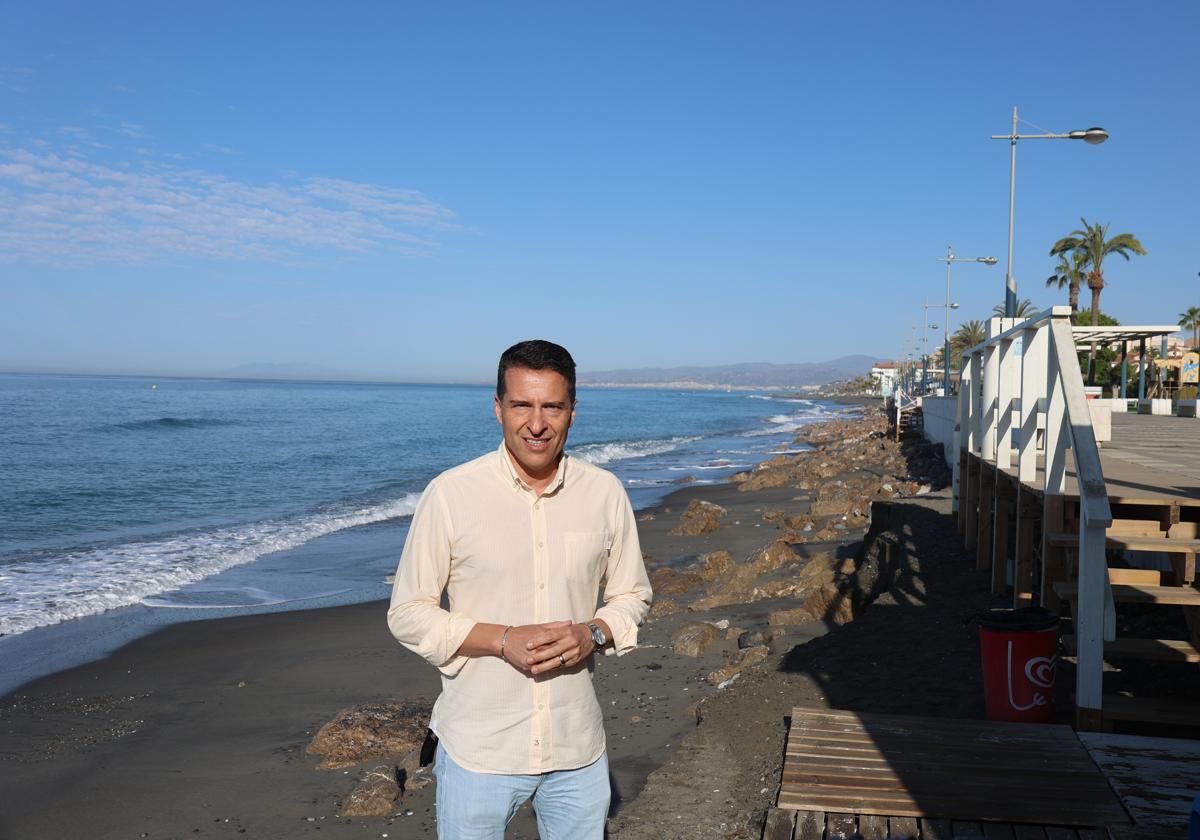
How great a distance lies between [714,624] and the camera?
9453 mm

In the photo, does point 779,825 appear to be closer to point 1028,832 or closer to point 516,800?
point 1028,832

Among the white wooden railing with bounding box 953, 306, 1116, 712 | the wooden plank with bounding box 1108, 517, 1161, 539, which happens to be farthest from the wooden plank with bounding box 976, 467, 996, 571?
the wooden plank with bounding box 1108, 517, 1161, 539

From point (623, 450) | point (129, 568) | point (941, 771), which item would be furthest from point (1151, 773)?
point (623, 450)

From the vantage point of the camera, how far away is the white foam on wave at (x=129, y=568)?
482 inches

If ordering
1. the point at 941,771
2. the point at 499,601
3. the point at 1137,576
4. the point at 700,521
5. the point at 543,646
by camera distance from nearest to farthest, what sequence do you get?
the point at 543,646
the point at 499,601
the point at 941,771
the point at 1137,576
the point at 700,521

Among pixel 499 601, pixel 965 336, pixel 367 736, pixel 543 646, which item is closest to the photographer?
pixel 543 646

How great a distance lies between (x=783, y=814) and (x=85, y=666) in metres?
8.45

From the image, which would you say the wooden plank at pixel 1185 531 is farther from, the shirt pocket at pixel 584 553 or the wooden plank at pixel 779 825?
the shirt pocket at pixel 584 553

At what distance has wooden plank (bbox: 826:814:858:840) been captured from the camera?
12.0ft

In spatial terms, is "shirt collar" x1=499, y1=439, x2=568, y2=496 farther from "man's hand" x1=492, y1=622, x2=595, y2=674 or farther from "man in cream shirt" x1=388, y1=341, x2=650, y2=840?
"man's hand" x1=492, y1=622, x2=595, y2=674

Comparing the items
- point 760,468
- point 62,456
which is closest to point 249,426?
point 62,456

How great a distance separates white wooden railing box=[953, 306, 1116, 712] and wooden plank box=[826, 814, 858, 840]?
175cm

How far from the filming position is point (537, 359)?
2.56 m

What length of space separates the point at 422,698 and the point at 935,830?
541 centimetres
